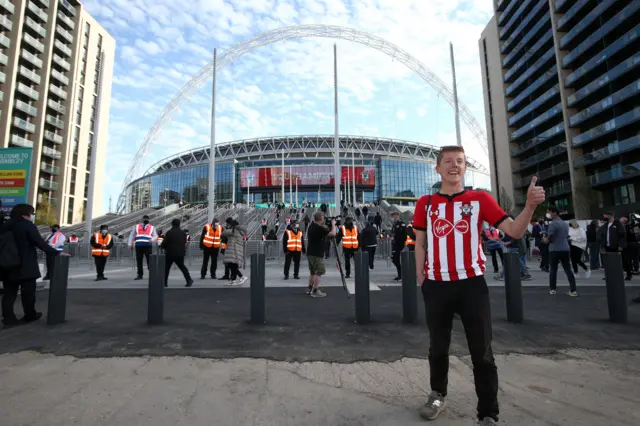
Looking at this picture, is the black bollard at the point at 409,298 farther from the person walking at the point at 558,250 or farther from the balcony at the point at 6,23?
the balcony at the point at 6,23

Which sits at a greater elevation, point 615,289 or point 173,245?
point 173,245

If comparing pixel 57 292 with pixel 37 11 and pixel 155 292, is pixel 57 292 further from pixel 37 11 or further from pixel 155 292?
pixel 37 11

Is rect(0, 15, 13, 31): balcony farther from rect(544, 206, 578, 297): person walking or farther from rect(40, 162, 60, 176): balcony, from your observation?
rect(544, 206, 578, 297): person walking

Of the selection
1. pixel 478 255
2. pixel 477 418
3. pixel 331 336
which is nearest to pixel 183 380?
pixel 331 336

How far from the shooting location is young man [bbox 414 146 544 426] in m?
2.06

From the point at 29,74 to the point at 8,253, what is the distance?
58.3m

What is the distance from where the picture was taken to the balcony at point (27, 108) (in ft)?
150

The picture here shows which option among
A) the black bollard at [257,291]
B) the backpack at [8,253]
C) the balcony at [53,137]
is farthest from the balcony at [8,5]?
the black bollard at [257,291]

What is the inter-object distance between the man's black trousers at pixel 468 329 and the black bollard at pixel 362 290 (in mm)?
2137

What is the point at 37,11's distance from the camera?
49.0m

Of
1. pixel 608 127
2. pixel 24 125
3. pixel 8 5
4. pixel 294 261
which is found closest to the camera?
pixel 294 261

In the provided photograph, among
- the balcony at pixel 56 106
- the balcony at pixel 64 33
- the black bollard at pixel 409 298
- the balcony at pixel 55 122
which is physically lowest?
the black bollard at pixel 409 298

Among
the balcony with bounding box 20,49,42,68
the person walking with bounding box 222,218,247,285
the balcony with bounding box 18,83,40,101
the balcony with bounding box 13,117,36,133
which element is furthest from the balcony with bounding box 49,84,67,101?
the person walking with bounding box 222,218,247,285

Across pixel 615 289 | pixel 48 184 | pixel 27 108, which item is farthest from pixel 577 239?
pixel 48 184
